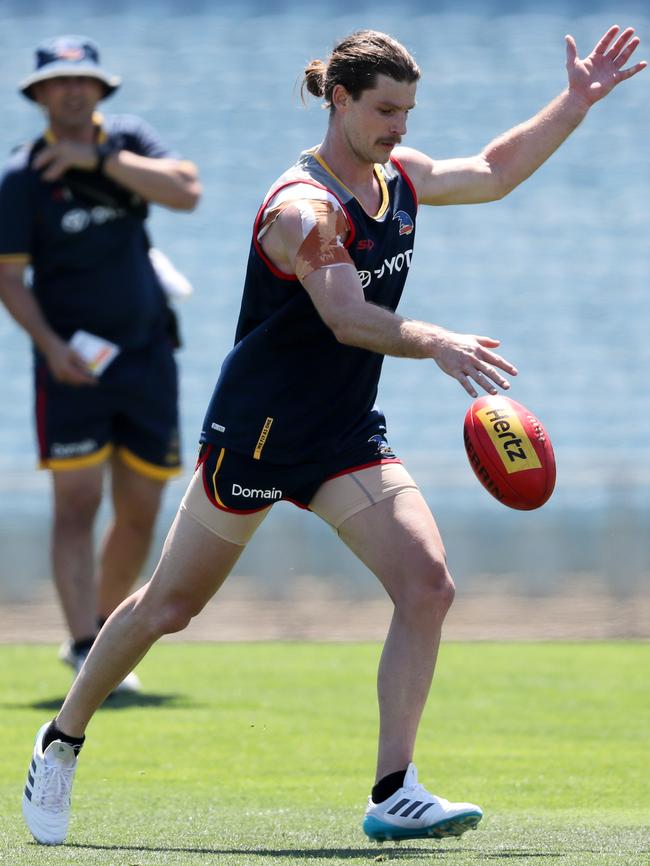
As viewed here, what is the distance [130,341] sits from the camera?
7.34 metres

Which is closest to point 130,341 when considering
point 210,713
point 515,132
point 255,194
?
point 210,713

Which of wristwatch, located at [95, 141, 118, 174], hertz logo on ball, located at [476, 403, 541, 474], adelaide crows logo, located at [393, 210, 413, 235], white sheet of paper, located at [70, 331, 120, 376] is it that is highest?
adelaide crows logo, located at [393, 210, 413, 235]

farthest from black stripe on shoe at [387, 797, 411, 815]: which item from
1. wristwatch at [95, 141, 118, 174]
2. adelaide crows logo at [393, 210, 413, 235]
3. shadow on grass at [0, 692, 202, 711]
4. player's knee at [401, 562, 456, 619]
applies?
wristwatch at [95, 141, 118, 174]

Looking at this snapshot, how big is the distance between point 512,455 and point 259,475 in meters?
0.69

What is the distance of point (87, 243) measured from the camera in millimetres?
7258

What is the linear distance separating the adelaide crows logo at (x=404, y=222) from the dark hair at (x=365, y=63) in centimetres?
35

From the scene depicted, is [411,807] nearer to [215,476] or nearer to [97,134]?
[215,476]

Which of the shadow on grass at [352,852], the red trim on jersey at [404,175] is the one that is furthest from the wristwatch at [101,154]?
the shadow on grass at [352,852]

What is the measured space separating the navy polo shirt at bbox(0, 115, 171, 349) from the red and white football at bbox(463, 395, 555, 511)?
3.41m

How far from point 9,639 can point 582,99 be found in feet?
21.4

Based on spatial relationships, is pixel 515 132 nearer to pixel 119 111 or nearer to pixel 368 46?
pixel 368 46

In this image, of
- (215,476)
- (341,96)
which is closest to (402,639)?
(215,476)

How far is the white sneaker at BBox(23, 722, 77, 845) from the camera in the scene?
4.14 m

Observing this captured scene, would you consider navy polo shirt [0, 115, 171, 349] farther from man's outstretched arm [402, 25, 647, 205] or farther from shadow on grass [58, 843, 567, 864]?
shadow on grass [58, 843, 567, 864]
